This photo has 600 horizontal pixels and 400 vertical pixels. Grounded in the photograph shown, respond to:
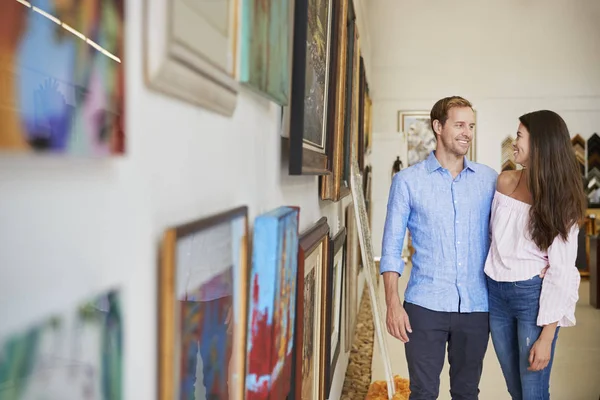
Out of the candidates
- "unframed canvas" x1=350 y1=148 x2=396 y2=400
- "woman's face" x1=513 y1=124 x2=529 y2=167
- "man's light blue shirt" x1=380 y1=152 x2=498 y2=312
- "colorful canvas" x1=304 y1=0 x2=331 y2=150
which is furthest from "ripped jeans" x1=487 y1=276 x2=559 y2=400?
"colorful canvas" x1=304 y1=0 x2=331 y2=150

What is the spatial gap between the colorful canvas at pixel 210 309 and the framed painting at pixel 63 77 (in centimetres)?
25

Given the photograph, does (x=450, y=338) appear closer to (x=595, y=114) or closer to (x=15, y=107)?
(x=15, y=107)

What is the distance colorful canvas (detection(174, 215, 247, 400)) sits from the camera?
81 cm

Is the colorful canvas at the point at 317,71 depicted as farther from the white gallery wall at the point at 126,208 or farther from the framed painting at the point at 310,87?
the white gallery wall at the point at 126,208

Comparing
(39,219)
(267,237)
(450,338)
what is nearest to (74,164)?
(39,219)

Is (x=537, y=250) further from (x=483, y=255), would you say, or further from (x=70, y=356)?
(x=70, y=356)

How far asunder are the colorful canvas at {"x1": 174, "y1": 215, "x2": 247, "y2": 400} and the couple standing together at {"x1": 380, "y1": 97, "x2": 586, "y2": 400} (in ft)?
6.62

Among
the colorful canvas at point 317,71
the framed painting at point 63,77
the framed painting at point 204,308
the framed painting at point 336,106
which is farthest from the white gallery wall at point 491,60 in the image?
the framed painting at point 63,77

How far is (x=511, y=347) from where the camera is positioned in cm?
296

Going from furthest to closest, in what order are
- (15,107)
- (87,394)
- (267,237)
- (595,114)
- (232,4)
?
1. (595,114)
2. (267,237)
3. (232,4)
4. (87,394)
5. (15,107)

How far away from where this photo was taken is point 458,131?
3.15m

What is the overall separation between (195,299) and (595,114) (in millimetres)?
12652

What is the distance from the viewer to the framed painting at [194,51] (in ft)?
2.29

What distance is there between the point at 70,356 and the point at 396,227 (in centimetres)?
279
